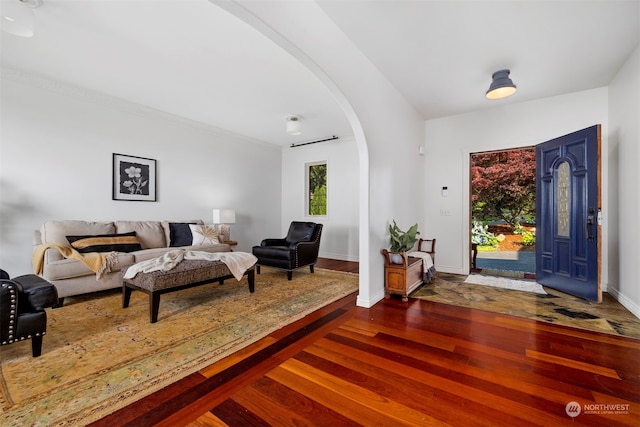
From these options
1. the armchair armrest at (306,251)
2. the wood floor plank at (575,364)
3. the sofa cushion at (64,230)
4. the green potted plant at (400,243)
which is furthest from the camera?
the armchair armrest at (306,251)

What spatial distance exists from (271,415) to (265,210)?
538 centimetres

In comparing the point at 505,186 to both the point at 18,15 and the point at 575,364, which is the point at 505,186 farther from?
the point at 18,15

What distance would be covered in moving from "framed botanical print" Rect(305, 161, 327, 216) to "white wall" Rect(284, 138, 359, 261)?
0.10 meters

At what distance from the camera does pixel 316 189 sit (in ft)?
21.3

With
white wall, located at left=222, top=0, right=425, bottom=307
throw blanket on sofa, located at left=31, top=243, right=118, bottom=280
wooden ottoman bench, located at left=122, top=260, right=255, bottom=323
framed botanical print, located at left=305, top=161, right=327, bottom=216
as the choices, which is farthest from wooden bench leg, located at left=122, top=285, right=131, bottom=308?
framed botanical print, located at left=305, top=161, right=327, bottom=216

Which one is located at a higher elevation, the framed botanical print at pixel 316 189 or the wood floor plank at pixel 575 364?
the framed botanical print at pixel 316 189

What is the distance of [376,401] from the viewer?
4.76 ft

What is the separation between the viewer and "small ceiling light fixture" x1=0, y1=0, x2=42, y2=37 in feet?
6.41

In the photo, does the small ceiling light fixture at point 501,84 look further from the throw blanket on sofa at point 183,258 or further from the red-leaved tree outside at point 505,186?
the red-leaved tree outside at point 505,186

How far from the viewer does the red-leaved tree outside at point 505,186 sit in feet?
23.3

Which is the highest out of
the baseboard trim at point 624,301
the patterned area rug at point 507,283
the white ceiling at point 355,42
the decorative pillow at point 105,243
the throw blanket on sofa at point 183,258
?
the white ceiling at point 355,42

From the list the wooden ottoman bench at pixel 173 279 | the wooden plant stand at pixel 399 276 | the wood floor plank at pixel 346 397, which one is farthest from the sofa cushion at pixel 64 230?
the wooden plant stand at pixel 399 276

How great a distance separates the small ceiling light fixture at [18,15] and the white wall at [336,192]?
185 inches

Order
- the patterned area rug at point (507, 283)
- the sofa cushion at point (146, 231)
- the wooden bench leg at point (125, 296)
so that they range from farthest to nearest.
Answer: the sofa cushion at point (146, 231)
the patterned area rug at point (507, 283)
the wooden bench leg at point (125, 296)
